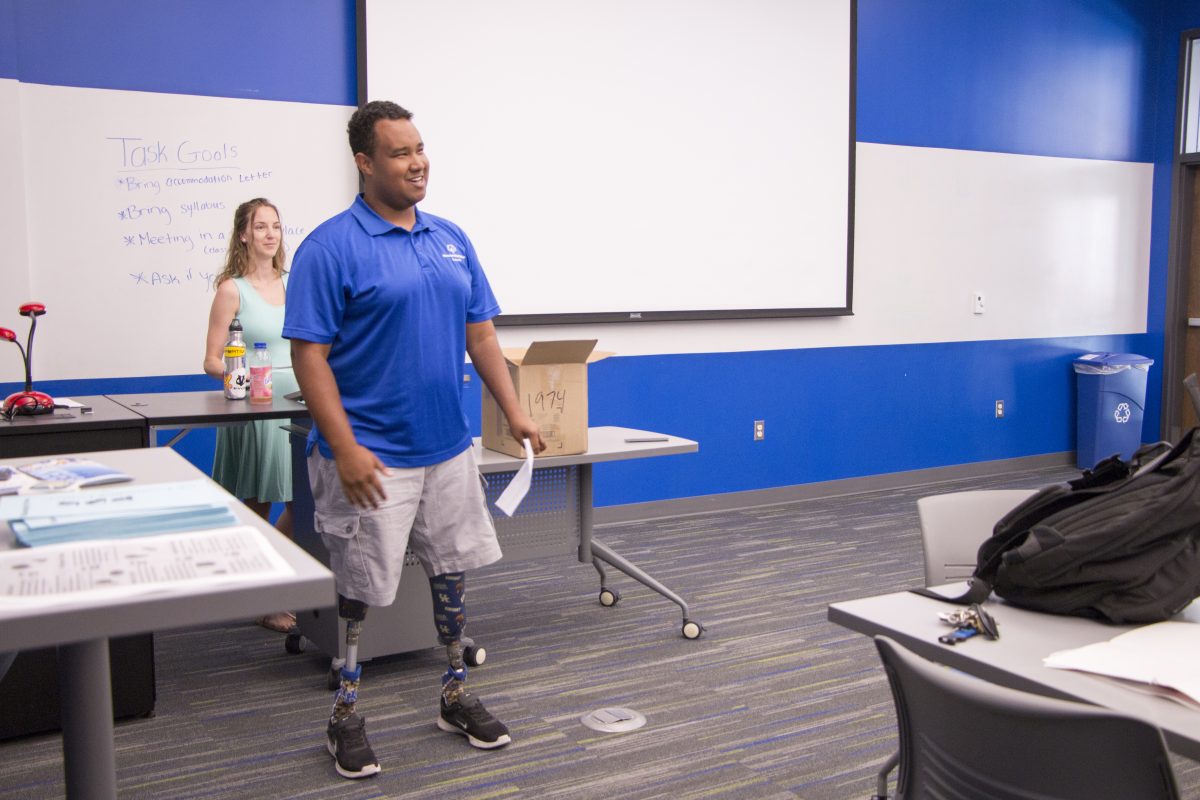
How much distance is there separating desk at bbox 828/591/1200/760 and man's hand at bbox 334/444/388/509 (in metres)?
1.05

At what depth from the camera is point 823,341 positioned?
18.7 feet

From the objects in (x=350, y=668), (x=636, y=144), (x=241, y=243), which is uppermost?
(x=636, y=144)

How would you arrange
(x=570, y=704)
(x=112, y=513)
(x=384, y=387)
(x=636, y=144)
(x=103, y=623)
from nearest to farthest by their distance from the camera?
(x=103, y=623) → (x=112, y=513) → (x=384, y=387) → (x=570, y=704) → (x=636, y=144)

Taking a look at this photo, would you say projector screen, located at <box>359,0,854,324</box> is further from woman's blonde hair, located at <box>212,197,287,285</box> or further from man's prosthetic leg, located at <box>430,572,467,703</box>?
man's prosthetic leg, located at <box>430,572,467,703</box>

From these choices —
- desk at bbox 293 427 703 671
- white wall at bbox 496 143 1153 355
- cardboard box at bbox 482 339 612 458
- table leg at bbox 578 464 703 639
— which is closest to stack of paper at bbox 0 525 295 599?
desk at bbox 293 427 703 671

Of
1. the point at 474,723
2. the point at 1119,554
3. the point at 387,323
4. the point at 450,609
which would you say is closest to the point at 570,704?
the point at 474,723

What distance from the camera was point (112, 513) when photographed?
133cm

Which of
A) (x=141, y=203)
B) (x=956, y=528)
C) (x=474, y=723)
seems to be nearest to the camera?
(x=956, y=528)

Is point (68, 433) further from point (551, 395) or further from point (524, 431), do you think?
point (551, 395)

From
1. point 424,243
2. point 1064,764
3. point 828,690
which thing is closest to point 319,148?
point 424,243

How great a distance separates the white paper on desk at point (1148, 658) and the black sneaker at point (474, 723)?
155 cm

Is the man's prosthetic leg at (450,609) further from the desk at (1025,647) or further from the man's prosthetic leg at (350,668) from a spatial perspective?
the desk at (1025,647)

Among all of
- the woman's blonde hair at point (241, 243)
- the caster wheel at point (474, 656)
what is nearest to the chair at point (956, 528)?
the caster wheel at point (474, 656)

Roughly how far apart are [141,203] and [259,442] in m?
1.10
